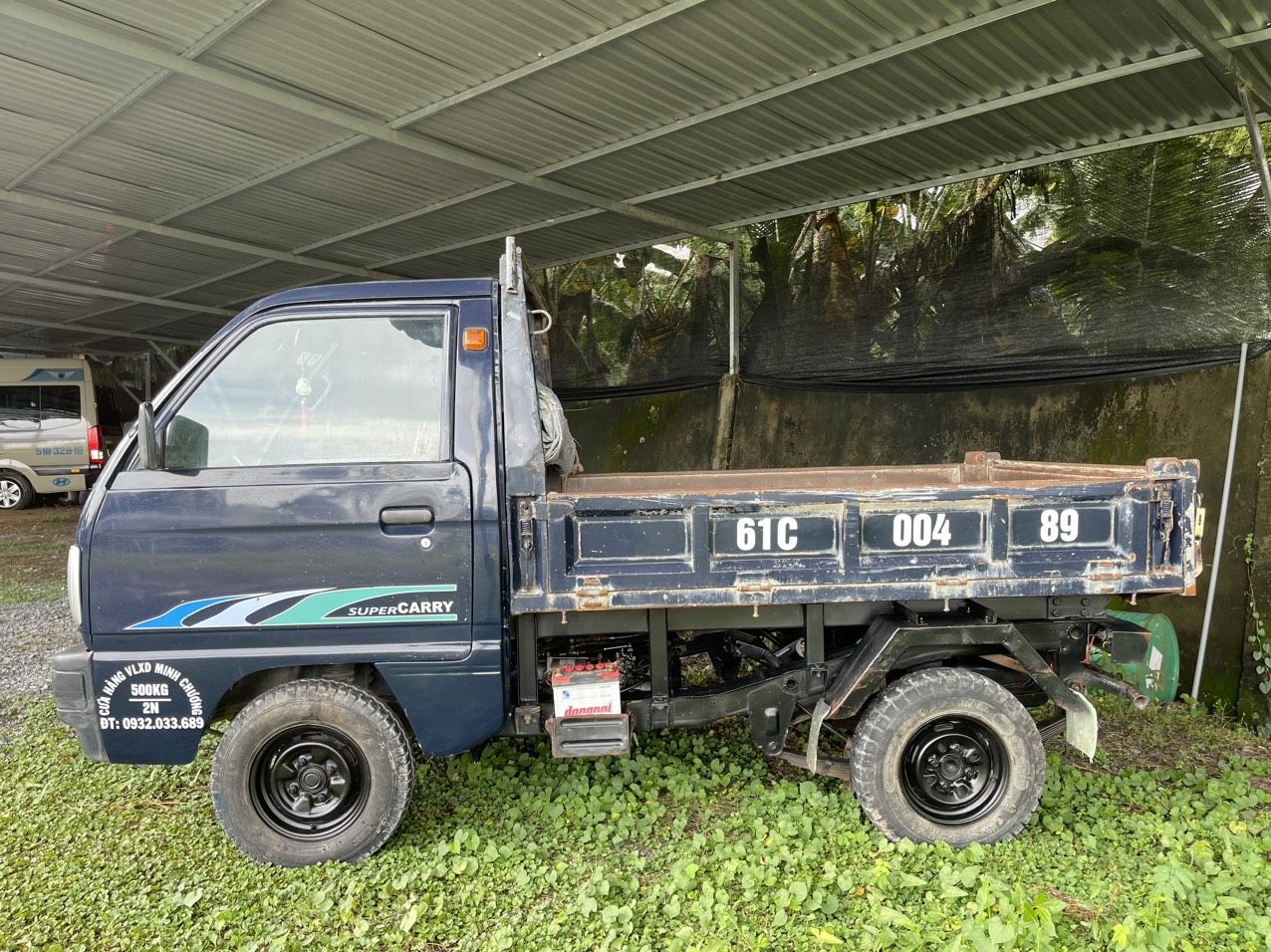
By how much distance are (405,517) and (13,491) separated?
1461 centimetres

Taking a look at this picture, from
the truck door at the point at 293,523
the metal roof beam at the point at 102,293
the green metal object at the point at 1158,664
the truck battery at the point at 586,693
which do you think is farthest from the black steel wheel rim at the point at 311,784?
the metal roof beam at the point at 102,293

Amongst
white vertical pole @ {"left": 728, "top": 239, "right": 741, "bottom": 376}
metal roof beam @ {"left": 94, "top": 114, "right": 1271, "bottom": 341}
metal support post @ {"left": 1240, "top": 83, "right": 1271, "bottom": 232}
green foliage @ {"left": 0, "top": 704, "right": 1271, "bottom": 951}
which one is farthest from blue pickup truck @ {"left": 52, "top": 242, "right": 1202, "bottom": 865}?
white vertical pole @ {"left": 728, "top": 239, "right": 741, "bottom": 376}

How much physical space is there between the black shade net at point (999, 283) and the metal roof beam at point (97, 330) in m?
11.8

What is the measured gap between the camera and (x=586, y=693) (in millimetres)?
3375

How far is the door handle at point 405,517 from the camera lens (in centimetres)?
315

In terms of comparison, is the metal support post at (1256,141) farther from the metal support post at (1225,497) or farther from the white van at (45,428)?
the white van at (45,428)

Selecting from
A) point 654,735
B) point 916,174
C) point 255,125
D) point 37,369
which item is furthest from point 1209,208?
point 37,369

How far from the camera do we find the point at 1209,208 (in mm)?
5359

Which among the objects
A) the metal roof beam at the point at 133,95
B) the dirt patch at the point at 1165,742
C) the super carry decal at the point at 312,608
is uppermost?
the metal roof beam at the point at 133,95

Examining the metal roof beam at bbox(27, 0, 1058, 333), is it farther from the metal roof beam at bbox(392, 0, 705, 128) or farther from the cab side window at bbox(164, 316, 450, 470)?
the cab side window at bbox(164, 316, 450, 470)

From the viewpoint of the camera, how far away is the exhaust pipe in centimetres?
344

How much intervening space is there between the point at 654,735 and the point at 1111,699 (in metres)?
2.72

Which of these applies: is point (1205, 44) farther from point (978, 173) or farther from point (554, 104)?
point (554, 104)

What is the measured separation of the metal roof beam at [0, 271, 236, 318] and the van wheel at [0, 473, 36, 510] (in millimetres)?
3584
